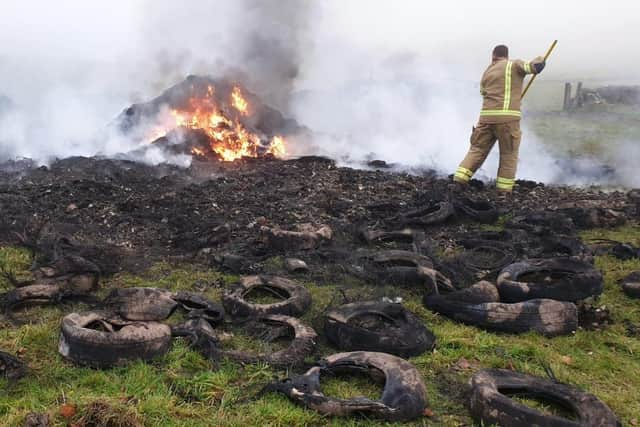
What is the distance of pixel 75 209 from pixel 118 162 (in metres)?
4.26

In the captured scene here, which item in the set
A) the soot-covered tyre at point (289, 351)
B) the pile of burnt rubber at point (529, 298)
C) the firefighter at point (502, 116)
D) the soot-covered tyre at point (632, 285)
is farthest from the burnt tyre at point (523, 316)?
the firefighter at point (502, 116)

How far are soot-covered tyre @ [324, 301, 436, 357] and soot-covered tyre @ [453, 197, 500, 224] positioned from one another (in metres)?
3.67

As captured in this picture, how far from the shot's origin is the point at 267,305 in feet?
15.5

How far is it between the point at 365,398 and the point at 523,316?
199cm

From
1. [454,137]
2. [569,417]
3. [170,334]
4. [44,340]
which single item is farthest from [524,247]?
[454,137]

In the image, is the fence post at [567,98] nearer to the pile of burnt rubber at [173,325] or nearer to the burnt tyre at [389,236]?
the burnt tyre at [389,236]

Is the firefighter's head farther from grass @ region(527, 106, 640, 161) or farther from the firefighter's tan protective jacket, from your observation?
grass @ region(527, 106, 640, 161)

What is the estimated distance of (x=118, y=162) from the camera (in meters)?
11.8

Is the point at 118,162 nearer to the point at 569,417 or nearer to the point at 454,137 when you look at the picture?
the point at 454,137

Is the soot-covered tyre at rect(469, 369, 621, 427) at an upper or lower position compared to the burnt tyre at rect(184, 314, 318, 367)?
lower

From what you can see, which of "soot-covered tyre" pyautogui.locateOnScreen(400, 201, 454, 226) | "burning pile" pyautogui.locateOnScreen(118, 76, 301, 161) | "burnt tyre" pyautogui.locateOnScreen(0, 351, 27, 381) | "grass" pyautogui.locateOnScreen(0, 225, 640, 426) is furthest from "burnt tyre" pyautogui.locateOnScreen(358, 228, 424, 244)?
"burning pile" pyautogui.locateOnScreen(118, 76, 301, 161)

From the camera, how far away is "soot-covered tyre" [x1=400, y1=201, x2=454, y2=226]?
24.2 feet

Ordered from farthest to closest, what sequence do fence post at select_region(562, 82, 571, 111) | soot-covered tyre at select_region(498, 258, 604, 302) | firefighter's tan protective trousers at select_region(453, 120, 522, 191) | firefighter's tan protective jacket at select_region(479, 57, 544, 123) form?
fence post at select_region(562, 82, 571, 111), firefighter's tan protective trousers at select_region(453, 120, 522, 191), firefighter's tan protective jacket at select_region(479, 57, 544, 123), soot-covered tyre at select_region(498, 258, 604, 302)

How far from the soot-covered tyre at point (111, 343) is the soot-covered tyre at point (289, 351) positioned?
496 mm
